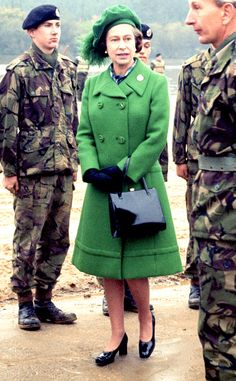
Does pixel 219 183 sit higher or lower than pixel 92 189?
higher

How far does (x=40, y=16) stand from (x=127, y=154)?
1.17 meters

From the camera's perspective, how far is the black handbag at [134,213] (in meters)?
4.98

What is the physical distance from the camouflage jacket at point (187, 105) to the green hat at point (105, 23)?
95 cm

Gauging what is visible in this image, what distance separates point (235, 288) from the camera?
407 centimetres

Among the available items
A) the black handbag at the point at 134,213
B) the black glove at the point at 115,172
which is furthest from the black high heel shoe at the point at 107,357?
the black glove at the point at 115,172

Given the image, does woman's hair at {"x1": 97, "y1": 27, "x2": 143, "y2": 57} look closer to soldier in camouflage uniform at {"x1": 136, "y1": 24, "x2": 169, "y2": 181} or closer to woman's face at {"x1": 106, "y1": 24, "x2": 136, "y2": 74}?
woman's face at {"x1": 106, "y1": 24, "x2": 136, "y2": 74}

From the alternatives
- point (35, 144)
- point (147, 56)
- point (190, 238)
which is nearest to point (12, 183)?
point (35, 144)

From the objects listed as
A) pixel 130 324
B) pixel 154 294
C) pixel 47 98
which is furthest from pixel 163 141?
pixel 154 294

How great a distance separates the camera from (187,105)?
20.6 feet

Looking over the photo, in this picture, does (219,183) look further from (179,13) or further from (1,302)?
(179,13)

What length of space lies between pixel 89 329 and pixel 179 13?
10005 centimetres

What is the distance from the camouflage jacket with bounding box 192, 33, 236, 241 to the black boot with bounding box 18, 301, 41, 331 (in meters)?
1.98

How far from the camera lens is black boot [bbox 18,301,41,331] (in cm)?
584

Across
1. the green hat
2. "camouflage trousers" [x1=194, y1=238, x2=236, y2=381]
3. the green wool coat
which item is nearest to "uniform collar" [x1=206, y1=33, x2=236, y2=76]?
"camouflage trousers" [x1=194, y1=238, x2=236, y2=381]
